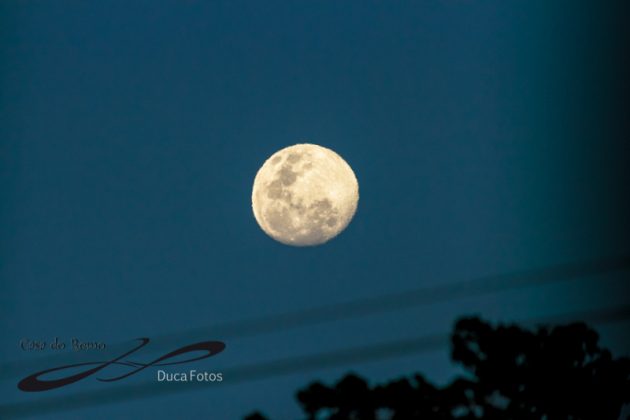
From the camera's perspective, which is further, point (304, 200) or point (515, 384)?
point (304, 200)

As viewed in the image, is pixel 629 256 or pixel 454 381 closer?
pixel 629 256

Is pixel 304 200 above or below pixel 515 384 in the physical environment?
above

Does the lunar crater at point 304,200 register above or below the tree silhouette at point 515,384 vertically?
above

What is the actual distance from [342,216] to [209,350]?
9.26 meters

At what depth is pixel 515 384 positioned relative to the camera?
28828mm

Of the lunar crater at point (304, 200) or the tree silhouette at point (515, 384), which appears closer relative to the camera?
the tree silhouette at point (515, 384)

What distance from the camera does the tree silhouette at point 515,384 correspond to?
27.9 m

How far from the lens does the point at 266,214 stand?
143 ft

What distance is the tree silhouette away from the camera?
27859 millimetres

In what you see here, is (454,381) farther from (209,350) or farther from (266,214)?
(266,214)

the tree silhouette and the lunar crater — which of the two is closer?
the tree silhouette

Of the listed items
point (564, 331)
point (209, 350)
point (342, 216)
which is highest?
point (342, 216)

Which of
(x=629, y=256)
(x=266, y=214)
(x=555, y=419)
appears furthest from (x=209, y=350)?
(x=629, y=256)

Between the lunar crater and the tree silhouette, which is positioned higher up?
the lunar crater
